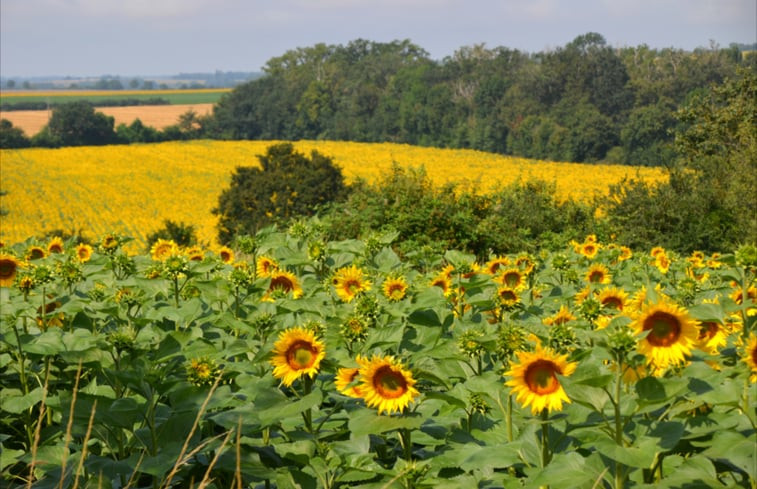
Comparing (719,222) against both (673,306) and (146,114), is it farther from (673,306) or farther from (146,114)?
(146,114)

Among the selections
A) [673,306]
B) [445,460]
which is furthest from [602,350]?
[445,460]

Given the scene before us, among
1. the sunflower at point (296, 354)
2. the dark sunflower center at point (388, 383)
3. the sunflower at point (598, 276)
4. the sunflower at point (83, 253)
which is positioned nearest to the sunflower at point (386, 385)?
the dark sunflower center at point (388, 383)

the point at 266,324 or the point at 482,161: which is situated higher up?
the point at 266,324

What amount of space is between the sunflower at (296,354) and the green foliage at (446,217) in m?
10.7

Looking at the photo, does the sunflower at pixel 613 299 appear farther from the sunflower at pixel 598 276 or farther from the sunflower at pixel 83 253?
the sunflower at pixel 83 253

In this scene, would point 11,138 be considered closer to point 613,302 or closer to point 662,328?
point 613,302

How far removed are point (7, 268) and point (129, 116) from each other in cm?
11020

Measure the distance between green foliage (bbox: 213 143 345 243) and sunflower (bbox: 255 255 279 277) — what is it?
79.6 feet

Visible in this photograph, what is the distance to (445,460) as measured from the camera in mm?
2373

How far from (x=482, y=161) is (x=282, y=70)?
157 feet

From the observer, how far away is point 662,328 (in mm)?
2088

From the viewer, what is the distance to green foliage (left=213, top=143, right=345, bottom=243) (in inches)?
1156

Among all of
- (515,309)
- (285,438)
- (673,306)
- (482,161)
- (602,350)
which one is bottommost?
(482,161)

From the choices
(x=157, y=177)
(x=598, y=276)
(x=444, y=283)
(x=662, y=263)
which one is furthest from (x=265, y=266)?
(x=157, y=177)
